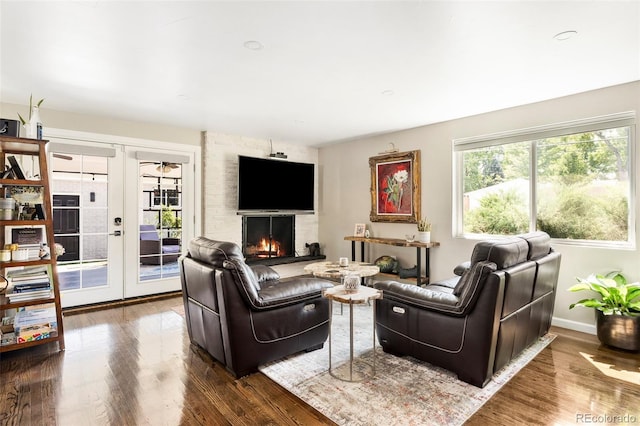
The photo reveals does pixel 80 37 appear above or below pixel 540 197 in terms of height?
above

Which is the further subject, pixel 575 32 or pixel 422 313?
pixel 422 313

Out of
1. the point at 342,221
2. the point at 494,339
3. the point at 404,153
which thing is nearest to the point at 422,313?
the point at 494,339

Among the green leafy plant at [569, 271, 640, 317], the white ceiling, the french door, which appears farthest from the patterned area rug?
the french door

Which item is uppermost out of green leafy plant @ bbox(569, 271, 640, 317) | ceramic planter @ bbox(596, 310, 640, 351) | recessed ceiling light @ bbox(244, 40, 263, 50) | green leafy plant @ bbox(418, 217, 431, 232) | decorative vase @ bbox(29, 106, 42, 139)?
recessed ceiling light @ bbox(244, 40, 263, 50)

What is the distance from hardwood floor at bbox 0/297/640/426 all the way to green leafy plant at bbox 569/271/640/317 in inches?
14.3

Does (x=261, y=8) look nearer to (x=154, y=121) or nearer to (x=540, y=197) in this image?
(x=154, y=121)

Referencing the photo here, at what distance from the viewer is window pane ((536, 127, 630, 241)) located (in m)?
3.37

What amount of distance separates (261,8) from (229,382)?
8.09 ft

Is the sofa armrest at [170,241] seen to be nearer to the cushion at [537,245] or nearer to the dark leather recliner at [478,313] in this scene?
the dark leather recliner at [478,313]

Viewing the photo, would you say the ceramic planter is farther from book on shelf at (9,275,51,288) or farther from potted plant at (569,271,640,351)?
book on shelf at (9,275,51,288)

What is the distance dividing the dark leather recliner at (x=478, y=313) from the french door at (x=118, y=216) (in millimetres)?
3436

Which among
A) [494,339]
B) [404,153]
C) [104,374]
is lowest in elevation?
[104,374]

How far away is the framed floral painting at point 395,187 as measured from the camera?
4.95 meters

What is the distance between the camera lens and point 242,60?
2738 mm
